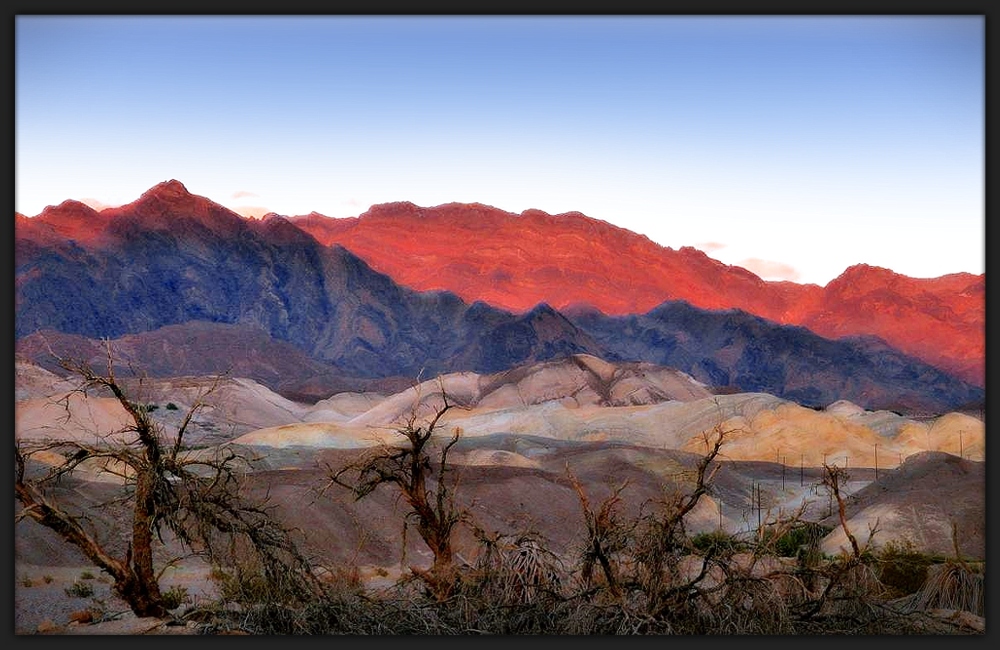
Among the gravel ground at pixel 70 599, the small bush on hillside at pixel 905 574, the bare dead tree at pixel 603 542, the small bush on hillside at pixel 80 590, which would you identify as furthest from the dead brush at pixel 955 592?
the small bush on hillside at pixel 80 590

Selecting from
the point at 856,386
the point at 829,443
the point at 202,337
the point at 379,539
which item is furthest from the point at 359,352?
the point at 379,539

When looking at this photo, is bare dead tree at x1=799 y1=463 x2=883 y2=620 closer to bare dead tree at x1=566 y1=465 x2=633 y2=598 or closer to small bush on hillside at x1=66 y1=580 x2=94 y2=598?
bare dead tree at x1=566 y1=465 x2=633 y2=598

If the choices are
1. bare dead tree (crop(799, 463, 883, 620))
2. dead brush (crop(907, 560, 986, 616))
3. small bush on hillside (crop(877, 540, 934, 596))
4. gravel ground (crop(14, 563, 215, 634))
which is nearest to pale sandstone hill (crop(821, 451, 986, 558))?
small bush on hillside (crop(877, 540, 934, 596))

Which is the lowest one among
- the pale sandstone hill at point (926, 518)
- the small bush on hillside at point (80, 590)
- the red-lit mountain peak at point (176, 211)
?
the pale sandstone hill at point (926, 518)

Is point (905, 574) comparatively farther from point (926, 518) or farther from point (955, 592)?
point (926, 518)

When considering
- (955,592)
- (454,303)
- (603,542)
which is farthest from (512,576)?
(454,303)

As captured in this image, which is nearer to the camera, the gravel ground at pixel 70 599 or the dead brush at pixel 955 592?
the gravel ground at pixel 70 599

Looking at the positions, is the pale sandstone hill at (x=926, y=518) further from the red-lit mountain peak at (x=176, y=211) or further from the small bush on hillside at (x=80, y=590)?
the red-lit mountain peak at (x=176, y=211)

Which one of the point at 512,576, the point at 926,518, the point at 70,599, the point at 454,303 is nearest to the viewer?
the point at 512,576

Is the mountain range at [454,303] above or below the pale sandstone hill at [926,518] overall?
above
